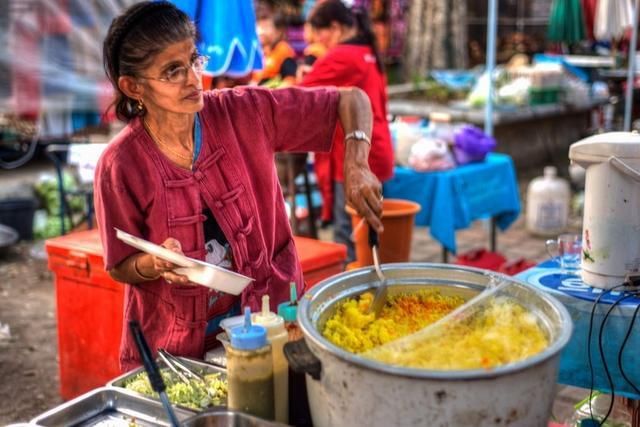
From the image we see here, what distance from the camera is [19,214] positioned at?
6871mm

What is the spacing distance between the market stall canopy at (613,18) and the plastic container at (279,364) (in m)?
8.23

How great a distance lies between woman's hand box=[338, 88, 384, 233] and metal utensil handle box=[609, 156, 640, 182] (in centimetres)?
66

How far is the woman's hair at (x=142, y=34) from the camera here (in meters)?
2.00

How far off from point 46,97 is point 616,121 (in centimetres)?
677

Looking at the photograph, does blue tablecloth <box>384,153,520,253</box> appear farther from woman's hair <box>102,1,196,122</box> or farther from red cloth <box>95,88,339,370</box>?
woman's hair <box>102,1,196,122</box>

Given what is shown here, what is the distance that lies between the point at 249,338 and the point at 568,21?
9525 millimetres

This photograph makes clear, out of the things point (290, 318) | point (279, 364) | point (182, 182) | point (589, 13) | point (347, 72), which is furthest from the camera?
point (589, 13)

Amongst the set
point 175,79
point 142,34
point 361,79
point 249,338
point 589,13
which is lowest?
point 249,338

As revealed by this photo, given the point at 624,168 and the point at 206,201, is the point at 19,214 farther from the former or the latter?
the point at 624,168

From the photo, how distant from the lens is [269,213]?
218 centimetres

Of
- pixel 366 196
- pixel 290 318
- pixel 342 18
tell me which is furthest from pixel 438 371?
pixel 342 18

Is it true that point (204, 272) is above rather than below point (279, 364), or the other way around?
above

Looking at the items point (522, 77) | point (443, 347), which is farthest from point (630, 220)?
point (522, 77)

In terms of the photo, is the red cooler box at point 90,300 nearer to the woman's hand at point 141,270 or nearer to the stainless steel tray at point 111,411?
the woman's hand at point 141,270
